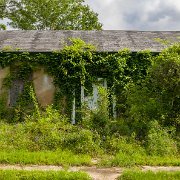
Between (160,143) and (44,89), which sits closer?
(160,143)

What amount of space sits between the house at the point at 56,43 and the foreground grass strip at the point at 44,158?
6.95 meters

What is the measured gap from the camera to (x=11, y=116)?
55.2ft

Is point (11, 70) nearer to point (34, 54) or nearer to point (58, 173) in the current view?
point (34, 54)

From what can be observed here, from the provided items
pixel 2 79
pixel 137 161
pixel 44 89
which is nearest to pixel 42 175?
pixel 137 161

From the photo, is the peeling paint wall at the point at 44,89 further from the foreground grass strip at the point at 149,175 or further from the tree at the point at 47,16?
the tree at the point at 47,16

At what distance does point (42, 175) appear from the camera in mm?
8133

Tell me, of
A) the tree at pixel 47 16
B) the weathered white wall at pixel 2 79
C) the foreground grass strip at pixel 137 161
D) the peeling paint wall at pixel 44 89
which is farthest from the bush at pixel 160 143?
the tree at pixel 47 16

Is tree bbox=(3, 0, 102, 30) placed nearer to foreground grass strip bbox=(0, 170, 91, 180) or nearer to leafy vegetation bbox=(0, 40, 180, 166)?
leafy vegetation bbox=(0, 40, 180, 166)

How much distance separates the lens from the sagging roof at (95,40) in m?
17.7

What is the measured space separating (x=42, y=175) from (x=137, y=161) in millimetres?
2745

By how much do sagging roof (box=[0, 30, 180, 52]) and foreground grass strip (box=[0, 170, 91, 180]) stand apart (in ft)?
31.7

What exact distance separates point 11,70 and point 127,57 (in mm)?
5509

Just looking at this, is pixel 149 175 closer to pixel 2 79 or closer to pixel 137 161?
pixel 137 161

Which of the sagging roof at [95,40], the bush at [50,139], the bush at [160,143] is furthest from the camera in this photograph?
the sagging roof at [95,40]
